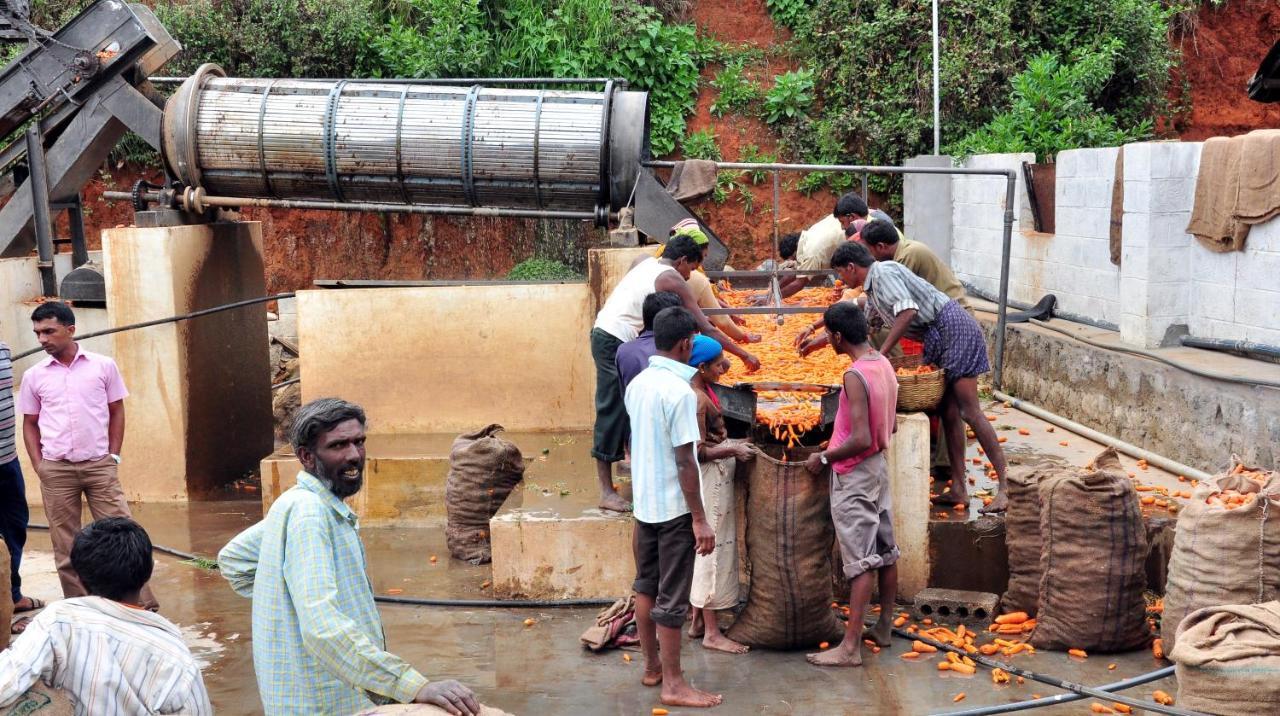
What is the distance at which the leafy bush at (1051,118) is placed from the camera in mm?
13797

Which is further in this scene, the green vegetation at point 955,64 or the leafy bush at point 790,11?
the leafy bush at point 790,11

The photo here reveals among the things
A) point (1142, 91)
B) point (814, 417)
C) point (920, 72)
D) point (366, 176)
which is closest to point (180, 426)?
point (366, 176)

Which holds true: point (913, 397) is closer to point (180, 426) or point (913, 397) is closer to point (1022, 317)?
point (1022, 317)

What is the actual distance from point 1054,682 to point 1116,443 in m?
3.58

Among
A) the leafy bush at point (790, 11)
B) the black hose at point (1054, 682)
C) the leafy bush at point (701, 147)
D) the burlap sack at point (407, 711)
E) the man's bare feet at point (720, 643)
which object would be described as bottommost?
the man's bare feet at point (720, 643)

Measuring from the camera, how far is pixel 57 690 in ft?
9.87

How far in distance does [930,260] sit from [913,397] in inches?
55.2

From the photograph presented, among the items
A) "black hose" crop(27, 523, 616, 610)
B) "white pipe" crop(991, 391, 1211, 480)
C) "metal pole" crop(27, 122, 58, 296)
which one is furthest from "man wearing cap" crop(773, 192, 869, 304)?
"metal pole" crop(27, 122, 58, 296)

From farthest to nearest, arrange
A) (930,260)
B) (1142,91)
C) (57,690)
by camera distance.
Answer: (1142,91) < (930,260) < (57,690)

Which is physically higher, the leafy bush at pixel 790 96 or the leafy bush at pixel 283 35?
the leafy bush at pixel 283 35

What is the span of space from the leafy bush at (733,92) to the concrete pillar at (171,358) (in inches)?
353

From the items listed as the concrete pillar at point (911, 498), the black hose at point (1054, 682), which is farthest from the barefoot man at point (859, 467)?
the concrete pillar at point (911, 498)

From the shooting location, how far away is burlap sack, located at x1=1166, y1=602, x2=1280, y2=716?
449cm

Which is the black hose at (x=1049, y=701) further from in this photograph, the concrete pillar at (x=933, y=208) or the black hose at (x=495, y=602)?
the concrete pillar at (x=933, y=208)
